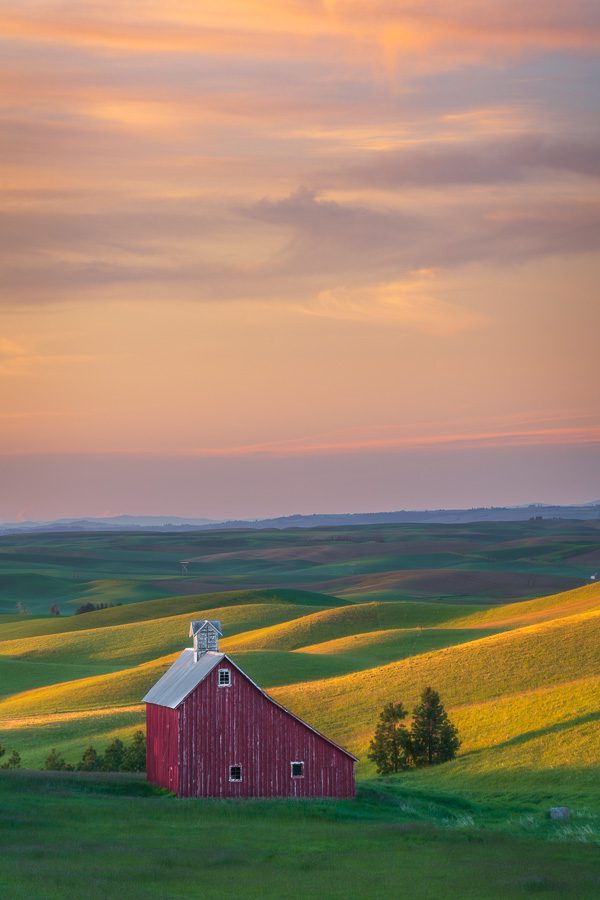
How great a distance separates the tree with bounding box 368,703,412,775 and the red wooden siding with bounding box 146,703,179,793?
39.6 feet

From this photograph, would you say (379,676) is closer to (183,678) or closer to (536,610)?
(183,678)

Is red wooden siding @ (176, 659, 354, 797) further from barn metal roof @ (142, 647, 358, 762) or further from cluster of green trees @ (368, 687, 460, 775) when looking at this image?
cluster of green trees @ (368, 687, 460, 775)

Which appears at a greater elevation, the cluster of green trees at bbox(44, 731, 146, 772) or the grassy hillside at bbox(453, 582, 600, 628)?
the grassy hillside at bbox(453, 582, 600, 628)

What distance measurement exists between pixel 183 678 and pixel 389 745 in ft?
43.8

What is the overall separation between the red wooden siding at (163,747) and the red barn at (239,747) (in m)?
0.05

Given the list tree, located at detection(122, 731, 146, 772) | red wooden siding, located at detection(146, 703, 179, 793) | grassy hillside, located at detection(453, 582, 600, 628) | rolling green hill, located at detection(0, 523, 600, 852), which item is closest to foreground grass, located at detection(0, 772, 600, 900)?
red wooden siding, located at detection(146, 703, 179, 793)

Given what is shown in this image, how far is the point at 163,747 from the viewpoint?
50.3 meters

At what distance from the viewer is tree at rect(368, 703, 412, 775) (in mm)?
59469

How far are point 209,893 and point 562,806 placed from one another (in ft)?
68.7

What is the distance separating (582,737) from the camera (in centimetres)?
5788

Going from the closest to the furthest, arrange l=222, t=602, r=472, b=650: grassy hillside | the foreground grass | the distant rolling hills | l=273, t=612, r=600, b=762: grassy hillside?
1. the foreground grass
2. the distant rolling hills
3. l=273, t=612, r=600, b=762: grassy hillside
4. l=222, t=602, r=472, b=650: grassy hillside

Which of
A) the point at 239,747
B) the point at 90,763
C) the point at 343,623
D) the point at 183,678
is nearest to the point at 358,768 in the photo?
the point at 90,763

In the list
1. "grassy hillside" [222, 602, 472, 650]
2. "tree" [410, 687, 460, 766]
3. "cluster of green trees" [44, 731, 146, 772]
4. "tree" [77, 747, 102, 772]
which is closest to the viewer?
"tree" [77, 747, 102, 772]

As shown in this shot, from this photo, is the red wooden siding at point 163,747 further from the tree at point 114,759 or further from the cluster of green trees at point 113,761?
the tree at point 114,759
